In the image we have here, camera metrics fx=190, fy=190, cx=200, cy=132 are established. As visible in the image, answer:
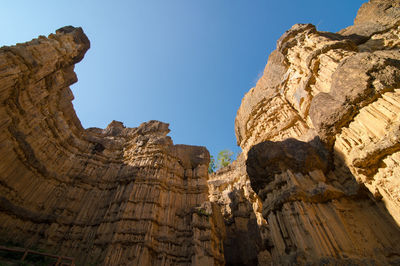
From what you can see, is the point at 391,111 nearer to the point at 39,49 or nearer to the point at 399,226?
the point at 399,226

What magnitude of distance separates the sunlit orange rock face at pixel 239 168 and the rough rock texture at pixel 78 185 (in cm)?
10

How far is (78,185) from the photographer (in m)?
19.7

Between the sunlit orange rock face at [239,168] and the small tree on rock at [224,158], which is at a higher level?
the small tree on rock at [224,158]

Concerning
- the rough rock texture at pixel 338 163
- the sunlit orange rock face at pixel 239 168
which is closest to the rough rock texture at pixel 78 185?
the sunlit orange rock face at pixel 239 168

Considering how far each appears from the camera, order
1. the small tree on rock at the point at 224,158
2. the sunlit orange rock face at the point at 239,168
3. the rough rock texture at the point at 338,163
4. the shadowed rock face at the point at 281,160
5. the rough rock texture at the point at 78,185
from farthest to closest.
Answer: the small tree on rock at the point at 224,158 < the rough rock texture at the point at 78,185 < the shadowed rock face at the point at 281,160 < the sunlit orange rock face at the point at 239,168 < the rough rock texture at the point at 338,163

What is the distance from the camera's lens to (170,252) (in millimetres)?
15258

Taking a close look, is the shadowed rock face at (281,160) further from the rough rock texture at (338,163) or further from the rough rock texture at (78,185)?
the rough rock texture at (78,185)

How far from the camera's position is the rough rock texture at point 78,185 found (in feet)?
45.9

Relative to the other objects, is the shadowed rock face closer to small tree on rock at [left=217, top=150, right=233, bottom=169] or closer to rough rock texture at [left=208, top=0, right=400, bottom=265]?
rough rock texture at [left=208, top=0, right=400, bottom=265]

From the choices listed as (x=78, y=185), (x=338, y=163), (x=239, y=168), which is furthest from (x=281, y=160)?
(x=78, y=185)

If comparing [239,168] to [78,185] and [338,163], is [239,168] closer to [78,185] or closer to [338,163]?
[338,163]

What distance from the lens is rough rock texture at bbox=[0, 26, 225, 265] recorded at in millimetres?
13992

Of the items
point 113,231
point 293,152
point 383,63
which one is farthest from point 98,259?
point 383,63

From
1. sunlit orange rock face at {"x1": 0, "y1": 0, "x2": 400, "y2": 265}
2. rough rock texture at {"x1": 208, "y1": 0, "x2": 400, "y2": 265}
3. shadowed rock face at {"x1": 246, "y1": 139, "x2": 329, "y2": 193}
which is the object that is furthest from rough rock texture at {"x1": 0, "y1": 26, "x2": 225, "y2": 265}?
rough rock texture at {"x1": 208, "y1": 0, "x2": 400, "y2": 265}
